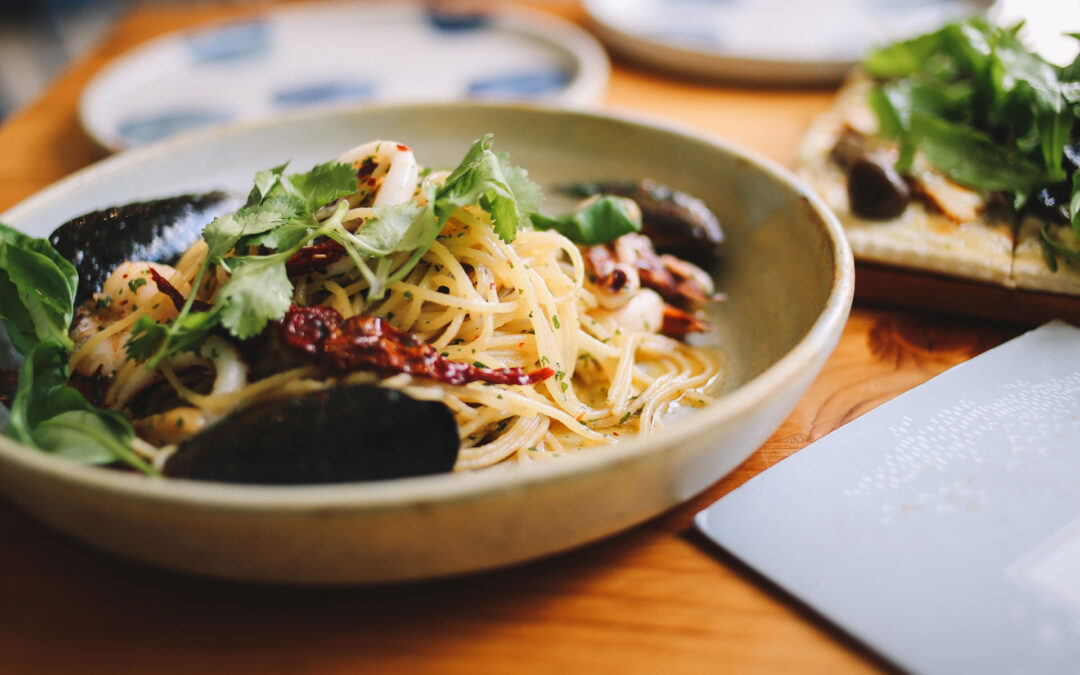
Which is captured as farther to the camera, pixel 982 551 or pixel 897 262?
pixel 897 262

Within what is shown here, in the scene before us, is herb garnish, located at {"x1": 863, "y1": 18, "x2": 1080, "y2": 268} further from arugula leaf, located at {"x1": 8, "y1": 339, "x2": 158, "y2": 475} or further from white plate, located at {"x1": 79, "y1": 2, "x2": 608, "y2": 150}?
arugula leaf, located at {"x1": 8, "y1": 339, "x2": 158, "y2": 475}

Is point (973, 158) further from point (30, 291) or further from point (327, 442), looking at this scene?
point (30, 291)

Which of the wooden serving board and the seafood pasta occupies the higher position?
the seafood pasta

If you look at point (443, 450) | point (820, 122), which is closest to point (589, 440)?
point (443, 450)

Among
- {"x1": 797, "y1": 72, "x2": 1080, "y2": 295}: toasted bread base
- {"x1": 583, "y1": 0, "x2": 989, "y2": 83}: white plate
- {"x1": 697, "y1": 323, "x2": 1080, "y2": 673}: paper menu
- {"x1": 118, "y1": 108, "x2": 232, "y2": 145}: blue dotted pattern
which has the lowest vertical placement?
{"x1": 697, "y1": 323, "x2": 1080, "y2": 673}: paper menu

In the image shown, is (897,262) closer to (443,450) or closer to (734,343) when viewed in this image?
(734,343)

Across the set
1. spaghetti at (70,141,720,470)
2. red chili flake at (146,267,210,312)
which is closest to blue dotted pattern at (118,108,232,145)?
spaghetti at (70,141,720,470)

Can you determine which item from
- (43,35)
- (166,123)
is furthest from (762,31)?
(43,35)
